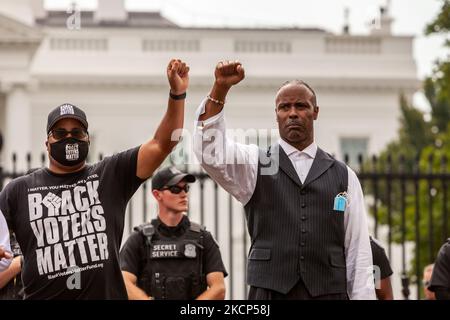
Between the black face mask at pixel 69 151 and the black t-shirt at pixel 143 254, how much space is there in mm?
2357

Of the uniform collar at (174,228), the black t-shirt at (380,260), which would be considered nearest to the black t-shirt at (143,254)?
the uniform collar at (174,228)

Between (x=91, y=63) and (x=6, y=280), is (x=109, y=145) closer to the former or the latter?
(x=91, y=63)

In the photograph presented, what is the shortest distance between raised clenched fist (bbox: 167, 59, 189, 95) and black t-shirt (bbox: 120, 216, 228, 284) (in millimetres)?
2515

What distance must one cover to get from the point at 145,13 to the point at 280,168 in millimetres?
37115

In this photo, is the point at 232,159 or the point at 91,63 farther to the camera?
the point at 91,63

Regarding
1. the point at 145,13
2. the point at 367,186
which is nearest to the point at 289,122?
the point at 367,186

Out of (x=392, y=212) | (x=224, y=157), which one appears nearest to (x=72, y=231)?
(x=224, y=157)

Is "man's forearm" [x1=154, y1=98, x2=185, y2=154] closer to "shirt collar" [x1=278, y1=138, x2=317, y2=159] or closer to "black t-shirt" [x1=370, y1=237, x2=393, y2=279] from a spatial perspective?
"shirt collar" [x1=278, y1=138, x2=317, y2=159]

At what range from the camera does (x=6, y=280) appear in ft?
23.3

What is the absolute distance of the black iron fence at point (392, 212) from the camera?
1351 centimetres

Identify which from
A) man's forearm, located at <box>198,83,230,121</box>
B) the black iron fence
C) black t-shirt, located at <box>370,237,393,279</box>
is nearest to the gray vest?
man's forearm, located at <box>198,83,230,121</box>

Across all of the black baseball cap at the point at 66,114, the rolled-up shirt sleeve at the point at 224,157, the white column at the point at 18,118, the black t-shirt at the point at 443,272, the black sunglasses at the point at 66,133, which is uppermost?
the white column at the point at 18,118

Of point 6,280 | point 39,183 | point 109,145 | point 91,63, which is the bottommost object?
point 6,280

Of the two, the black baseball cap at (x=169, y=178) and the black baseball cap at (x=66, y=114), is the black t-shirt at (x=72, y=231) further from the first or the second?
the black baseball cap at (x=169, y=178)
